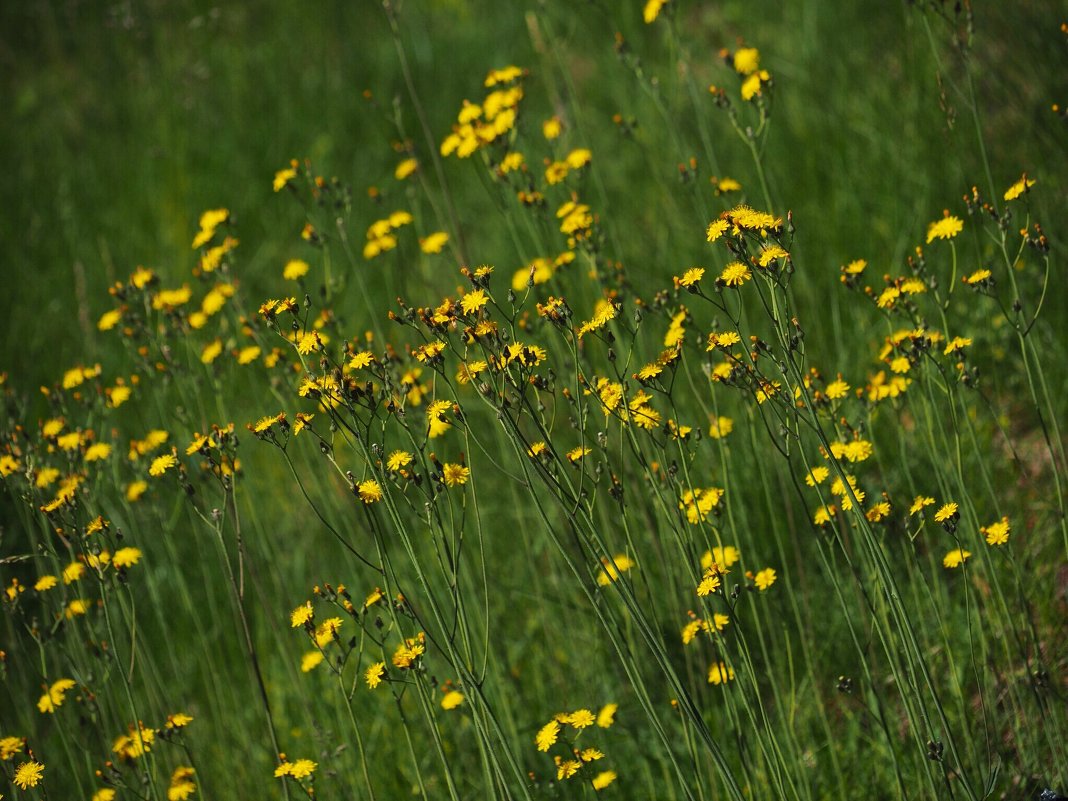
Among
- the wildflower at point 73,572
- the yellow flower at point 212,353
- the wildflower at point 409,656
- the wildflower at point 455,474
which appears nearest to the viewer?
the wildflower at point 409,656

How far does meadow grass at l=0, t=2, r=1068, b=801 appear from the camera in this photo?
6.66ft

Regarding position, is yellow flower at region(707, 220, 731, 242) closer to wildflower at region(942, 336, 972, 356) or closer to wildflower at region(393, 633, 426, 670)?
wildflower at region(942, 336, 972, 356)

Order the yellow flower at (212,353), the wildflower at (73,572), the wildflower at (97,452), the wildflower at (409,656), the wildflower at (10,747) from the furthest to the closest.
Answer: the yellow flower at (212,353), the wildflower at (97,452), the wildflower at (73,572), the wildflower at (10,747), the wildflower at (409,656)

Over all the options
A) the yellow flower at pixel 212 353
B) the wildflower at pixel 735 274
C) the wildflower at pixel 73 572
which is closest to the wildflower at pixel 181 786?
the wildflower at pixel 73 572

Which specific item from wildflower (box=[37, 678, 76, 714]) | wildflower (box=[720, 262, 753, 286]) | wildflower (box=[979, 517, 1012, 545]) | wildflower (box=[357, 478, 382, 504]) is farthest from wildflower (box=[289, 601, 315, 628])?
wildflower (box=[979, 517, 1012, 545])

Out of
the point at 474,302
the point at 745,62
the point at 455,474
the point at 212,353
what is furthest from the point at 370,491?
the point at 745,62

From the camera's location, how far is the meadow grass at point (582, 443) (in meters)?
2.03

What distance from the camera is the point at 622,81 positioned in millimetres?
4891

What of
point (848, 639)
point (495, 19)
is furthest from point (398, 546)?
point (495, 19)

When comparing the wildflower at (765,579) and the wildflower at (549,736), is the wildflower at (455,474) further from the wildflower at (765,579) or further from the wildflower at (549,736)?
the wildflower at (765,579)

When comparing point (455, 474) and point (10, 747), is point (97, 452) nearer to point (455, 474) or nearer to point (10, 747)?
point (10, 747)

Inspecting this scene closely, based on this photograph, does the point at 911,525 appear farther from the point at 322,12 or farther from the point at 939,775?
the point at 322,12

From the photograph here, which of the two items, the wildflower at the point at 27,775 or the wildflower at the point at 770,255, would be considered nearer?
the wildflower at the point at 770,255

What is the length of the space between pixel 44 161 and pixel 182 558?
3.40m
